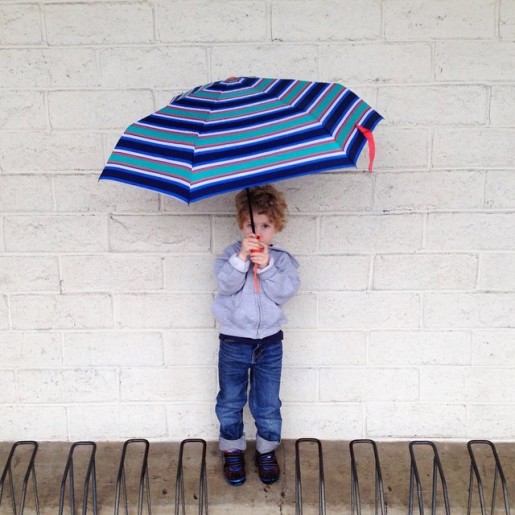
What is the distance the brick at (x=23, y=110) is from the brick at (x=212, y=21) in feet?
1.99

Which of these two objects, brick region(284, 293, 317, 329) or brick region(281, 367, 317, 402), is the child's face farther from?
brick region(281, 367, 317, 402)

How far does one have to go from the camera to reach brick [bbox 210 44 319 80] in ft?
8.99

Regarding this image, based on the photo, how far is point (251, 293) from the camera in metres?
2.65

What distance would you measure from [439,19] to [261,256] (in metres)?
1.25

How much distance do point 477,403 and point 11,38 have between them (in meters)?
2.68

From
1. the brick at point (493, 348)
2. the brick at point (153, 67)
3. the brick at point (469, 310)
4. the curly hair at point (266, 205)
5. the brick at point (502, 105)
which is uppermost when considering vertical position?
the brick at point (153, 67)

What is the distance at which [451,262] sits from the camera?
2934 mm

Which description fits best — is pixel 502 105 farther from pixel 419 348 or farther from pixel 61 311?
pixel 61 311

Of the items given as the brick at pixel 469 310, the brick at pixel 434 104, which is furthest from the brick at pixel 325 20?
the brick at pixel 469 310

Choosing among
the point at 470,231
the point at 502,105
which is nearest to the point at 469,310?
the point at 470,231

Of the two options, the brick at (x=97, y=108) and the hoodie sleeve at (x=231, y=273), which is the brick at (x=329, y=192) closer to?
the hoodie sleeve at (x=231, y=273)

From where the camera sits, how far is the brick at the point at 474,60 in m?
2.72

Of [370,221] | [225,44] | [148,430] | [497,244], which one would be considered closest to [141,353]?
[148,430]

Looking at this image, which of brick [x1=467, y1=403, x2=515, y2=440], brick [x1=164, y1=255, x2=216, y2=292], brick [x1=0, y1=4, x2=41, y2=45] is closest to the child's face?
brick [x1=164, y1=255, x2=216, y2=292]
